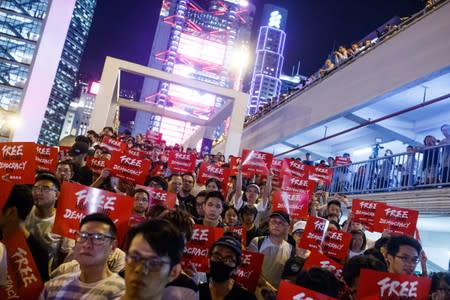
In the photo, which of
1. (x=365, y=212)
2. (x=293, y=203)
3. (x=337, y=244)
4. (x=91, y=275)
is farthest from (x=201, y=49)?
(x=91, y=275)

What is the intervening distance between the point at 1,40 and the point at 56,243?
38.8m

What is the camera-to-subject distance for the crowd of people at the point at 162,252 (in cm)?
238

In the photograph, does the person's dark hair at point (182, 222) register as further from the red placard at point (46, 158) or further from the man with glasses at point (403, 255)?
the red placard at point (46, 158)

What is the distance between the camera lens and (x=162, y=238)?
238 centimetres

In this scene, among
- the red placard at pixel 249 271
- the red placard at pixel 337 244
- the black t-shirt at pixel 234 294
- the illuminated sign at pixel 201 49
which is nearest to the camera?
the black t-shirt at pixel 234 294

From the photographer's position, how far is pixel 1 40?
1483 inches

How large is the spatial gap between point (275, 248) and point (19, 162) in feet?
9.52

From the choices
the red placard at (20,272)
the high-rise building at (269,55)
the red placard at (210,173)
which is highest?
the high-rise building at (269,55)

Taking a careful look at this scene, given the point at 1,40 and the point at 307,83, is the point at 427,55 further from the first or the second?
the point at 1,40

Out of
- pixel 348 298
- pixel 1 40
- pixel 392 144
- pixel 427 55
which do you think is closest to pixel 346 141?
pixel 392 144

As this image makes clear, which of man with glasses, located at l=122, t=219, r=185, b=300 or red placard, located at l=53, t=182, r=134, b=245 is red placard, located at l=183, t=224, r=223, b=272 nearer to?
red placard, located at l=53, t=182, r=134, b=245

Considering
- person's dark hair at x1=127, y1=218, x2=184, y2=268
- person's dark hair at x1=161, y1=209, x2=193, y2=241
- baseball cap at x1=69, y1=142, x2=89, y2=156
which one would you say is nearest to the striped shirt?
person's dark hair at x1=127, y1=218, x2=184, y2=268

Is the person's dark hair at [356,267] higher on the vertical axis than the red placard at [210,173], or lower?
lower

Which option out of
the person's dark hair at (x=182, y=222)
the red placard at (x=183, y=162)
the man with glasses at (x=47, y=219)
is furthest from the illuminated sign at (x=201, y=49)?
the person's dark hair at (x=182, y=222)
